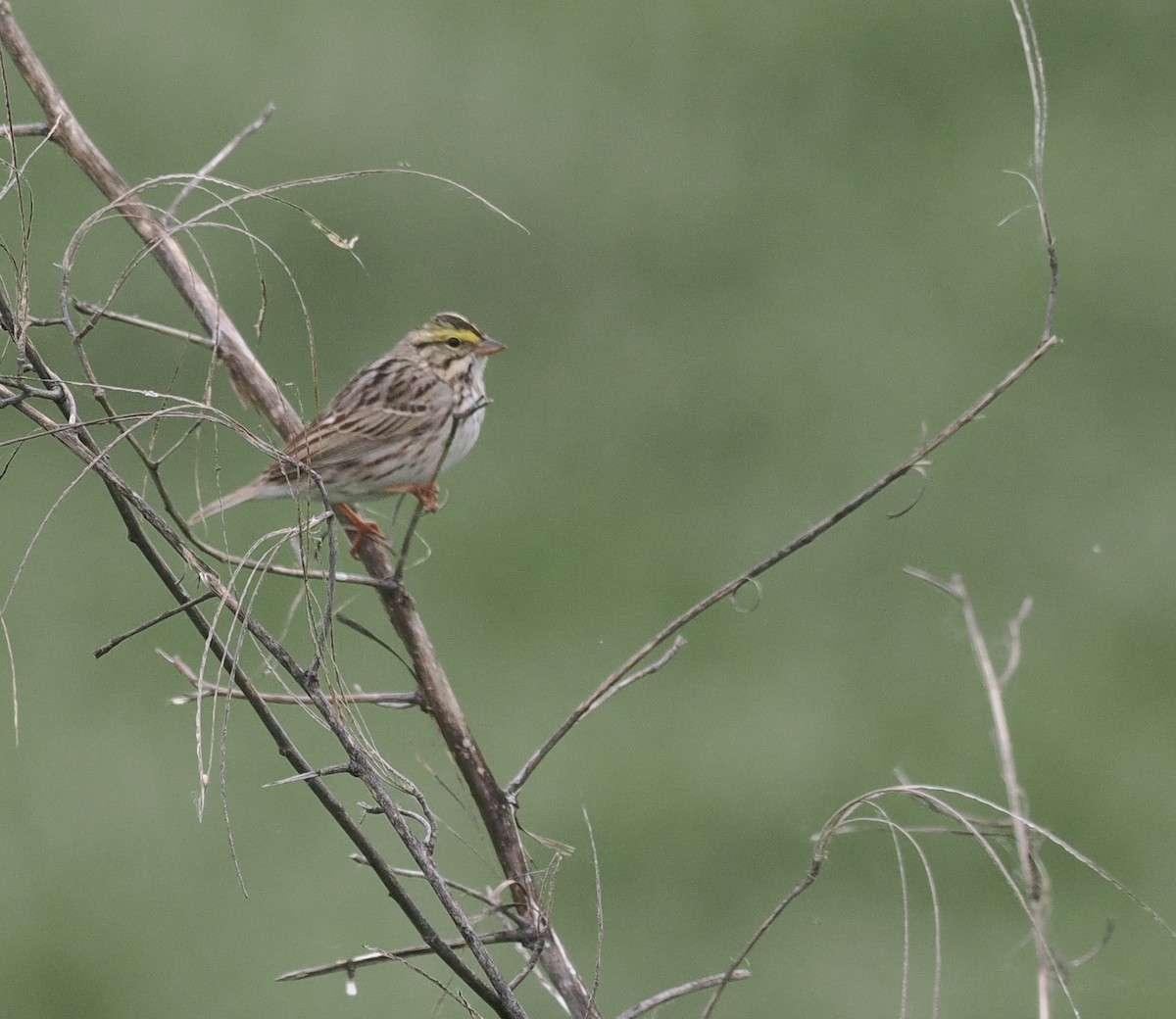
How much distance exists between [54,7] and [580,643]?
6.05m

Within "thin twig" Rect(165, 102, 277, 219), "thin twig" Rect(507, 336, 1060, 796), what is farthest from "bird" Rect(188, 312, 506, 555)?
"thin twig" Rect(507, 336, 1060, 796)

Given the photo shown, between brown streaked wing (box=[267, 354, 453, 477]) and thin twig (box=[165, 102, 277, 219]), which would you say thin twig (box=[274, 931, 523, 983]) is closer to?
thin twig (box=[165, 102, 277, 219])

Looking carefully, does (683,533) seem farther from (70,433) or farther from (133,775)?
(70,433)

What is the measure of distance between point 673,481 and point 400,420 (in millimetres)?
3904

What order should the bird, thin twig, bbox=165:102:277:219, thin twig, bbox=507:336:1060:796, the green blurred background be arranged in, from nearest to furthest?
thin twig, bbox=507:336:1060:796, thin twig, bbox=165:102:277:219, the bird, the green blurred background

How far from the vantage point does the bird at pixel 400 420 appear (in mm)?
5887

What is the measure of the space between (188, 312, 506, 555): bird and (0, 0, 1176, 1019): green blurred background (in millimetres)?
1801

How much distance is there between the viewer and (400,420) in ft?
20.3

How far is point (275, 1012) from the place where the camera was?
26.1ft

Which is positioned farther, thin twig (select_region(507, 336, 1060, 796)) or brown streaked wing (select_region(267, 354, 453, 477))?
brown streaked wing (select_region(267, 354, 453, 477))

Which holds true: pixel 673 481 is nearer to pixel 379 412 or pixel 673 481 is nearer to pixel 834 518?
pixel 379 412

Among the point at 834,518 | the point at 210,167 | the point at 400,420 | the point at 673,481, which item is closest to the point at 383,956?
the point at 834,518

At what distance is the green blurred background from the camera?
319 inches

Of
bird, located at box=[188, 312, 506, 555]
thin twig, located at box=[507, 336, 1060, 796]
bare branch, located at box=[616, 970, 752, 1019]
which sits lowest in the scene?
bird, located at box=[188, 312, 506, 555]
